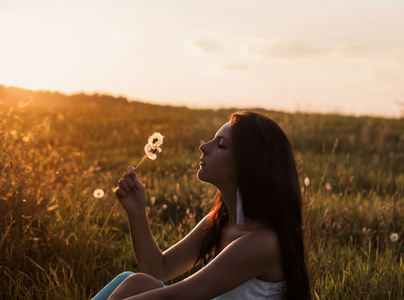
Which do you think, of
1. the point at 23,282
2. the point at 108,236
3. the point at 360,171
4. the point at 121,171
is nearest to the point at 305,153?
the point at 360,171

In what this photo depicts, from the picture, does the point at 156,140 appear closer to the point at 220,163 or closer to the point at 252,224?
the point at 220,163

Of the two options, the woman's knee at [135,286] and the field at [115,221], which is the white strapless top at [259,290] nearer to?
the woman's knee at [135,286]

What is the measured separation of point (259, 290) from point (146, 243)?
78 centimetres

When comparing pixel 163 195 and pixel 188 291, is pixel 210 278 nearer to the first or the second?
pixel 188 291

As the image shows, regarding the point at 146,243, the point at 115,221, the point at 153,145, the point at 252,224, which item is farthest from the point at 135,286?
the point at 115,221

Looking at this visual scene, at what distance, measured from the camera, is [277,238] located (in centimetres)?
204

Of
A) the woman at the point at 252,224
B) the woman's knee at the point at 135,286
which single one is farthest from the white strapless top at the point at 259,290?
the woman's knee at the point at 135,286

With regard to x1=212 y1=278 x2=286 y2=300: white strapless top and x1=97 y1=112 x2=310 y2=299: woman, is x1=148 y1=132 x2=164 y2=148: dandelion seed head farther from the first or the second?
x1=212 y1=278 x2=286 y2=300: white strapless top

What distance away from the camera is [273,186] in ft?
6.81

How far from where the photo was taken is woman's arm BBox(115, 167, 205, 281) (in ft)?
8.07

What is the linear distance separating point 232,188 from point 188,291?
0.60m

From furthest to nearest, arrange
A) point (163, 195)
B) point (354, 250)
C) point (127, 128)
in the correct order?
1. point (127, 128)
2. point (163, 195)
3. point (354, 250)

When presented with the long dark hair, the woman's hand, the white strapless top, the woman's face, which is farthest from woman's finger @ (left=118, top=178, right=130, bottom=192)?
the white strapless top

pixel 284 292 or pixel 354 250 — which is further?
pixel 354 250
